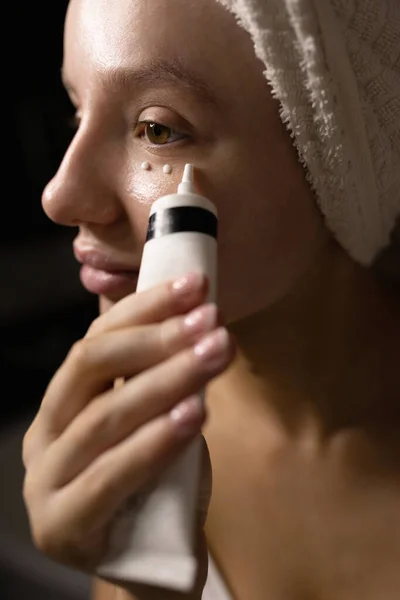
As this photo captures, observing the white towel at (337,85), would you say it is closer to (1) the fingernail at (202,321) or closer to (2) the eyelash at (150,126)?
(2) the eyelash at (150,126)

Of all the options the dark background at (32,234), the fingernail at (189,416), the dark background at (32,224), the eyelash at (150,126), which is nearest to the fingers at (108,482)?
the fingernail at (189,416)

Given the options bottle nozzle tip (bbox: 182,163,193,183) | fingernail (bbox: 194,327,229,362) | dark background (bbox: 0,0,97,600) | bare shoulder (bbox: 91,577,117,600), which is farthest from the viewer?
dark background (bbox: 0,0,97,600)

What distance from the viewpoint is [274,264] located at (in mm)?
663

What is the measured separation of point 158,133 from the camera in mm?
604

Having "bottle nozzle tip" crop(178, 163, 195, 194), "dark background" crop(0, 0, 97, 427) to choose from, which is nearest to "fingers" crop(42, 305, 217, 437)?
"bottle nozzle tip" crop(178, 163, 195, 194)

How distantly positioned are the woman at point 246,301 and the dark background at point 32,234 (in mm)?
738

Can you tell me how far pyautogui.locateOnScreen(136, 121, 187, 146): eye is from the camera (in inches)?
23.6

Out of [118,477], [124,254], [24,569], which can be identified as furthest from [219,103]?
[24,569]

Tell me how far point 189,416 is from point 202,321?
65mm

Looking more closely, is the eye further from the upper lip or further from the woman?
the upper lip

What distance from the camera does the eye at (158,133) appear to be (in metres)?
0.60

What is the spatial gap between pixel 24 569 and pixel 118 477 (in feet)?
2.69

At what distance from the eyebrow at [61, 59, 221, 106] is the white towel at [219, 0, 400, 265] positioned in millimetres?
61

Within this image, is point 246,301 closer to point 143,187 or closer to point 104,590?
point 143,187
